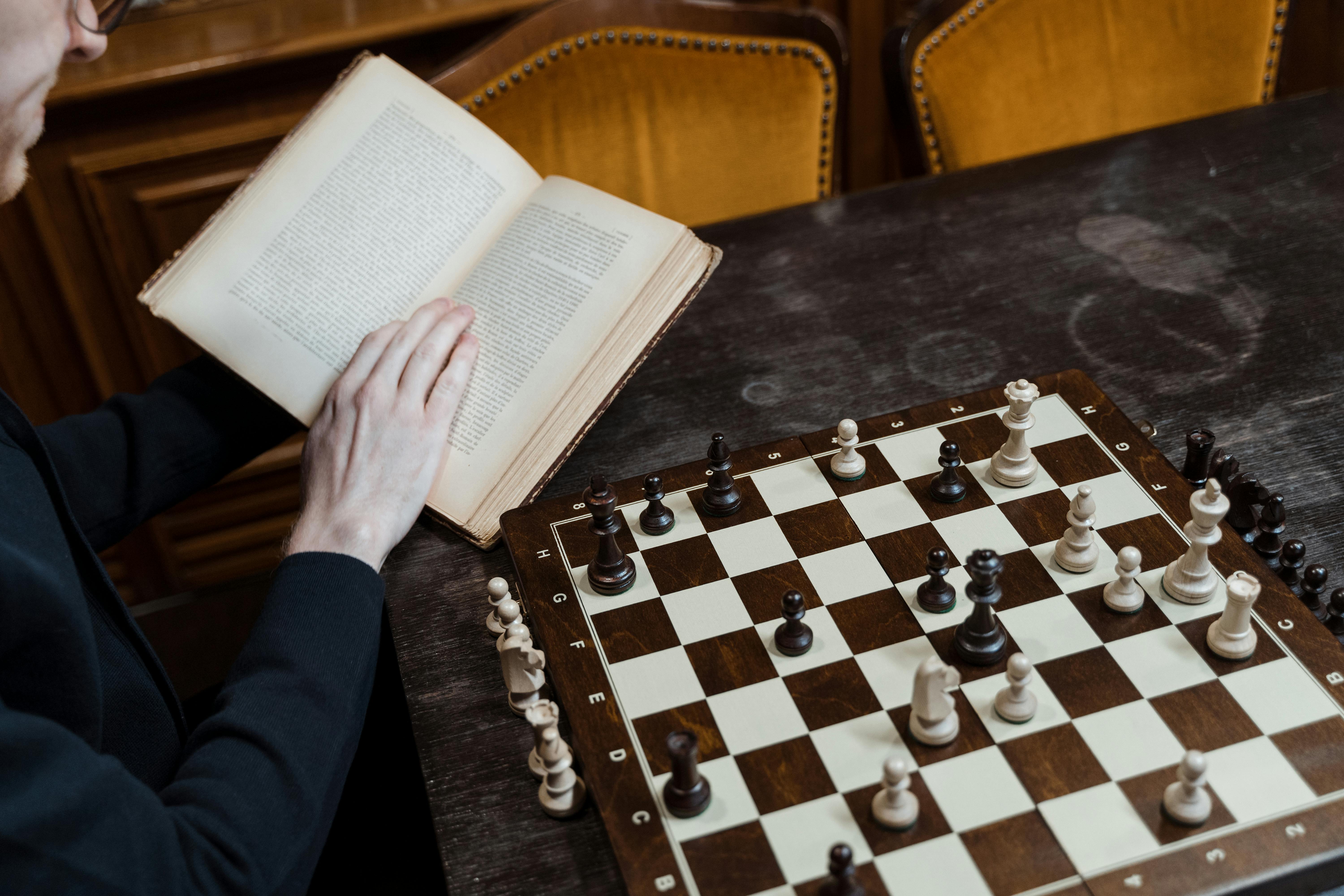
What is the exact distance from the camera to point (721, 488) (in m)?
1.14

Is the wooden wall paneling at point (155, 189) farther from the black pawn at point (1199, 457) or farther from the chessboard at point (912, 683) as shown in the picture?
the black pawn at point (1199, 457)

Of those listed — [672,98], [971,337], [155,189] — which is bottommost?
[155,189]

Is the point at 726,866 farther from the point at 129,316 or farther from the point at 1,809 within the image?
the point at 129,316

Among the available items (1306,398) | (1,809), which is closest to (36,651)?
(1,809)

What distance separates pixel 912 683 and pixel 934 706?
72 millimetres

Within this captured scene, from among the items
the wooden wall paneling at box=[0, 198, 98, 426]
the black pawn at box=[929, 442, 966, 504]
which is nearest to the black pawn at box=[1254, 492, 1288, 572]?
the black pawn at box=[929, 442, 966, 504]

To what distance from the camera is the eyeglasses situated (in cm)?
114

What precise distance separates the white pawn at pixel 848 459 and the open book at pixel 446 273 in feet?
0.82

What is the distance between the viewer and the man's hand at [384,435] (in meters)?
1.18

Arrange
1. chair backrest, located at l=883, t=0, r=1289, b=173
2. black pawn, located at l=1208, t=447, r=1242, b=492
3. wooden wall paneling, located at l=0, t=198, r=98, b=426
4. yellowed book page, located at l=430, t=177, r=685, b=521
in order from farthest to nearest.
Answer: wooden wall paneling, located at l=0, t=198, r=98, b=426 → chair backrest, located at l=883, t=0, r=1289, b=173 → yellowed book page, located at l=430, t=177, r=685, b=521 → black pawn, located at l=1208, t=447, r=1242, b=492

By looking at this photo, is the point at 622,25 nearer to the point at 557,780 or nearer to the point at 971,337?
the point at 971,337

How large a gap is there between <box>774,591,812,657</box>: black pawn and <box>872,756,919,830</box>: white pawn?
0.16 metres

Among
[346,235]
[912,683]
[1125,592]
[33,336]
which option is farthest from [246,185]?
[33,336]

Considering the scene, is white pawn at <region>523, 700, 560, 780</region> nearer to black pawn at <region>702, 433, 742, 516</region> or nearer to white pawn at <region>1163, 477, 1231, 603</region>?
black pawn at <region>702, 433, 742, 516</region>
